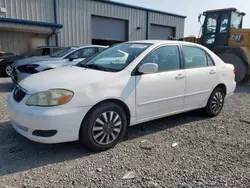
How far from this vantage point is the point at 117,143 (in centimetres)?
341

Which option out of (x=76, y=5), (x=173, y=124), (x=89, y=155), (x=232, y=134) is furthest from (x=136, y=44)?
(x=76, y=5)

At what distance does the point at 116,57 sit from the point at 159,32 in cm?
1734

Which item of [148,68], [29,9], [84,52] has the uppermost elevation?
[29,9]

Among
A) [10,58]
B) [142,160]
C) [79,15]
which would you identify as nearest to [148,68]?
[142,160]

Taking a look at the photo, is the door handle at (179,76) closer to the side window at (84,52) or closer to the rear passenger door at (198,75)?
the rear passenger door at (198,75)

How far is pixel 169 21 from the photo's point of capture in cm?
2016

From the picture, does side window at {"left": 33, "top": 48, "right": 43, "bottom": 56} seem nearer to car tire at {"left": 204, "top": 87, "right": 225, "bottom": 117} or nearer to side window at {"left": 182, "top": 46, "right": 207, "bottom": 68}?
side window at {"left": 182, "top": 46, "right": 207, "bottom": 68}

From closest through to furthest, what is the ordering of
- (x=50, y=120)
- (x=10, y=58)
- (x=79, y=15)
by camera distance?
(x=50, y=120)
(x=10, y=58)
(x=79, y=15)

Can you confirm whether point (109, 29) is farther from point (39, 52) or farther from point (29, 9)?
point (39, 52)

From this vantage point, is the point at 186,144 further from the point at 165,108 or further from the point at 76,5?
the point at 76,5

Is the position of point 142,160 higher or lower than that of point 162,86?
lower

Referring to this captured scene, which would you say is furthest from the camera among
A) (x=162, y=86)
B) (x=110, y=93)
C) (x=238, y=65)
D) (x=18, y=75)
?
(x=238, y=65)

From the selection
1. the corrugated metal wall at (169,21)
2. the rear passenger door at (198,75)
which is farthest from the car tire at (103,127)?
the corrugated metal wall at (169,21)

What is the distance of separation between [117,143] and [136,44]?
1.77m
